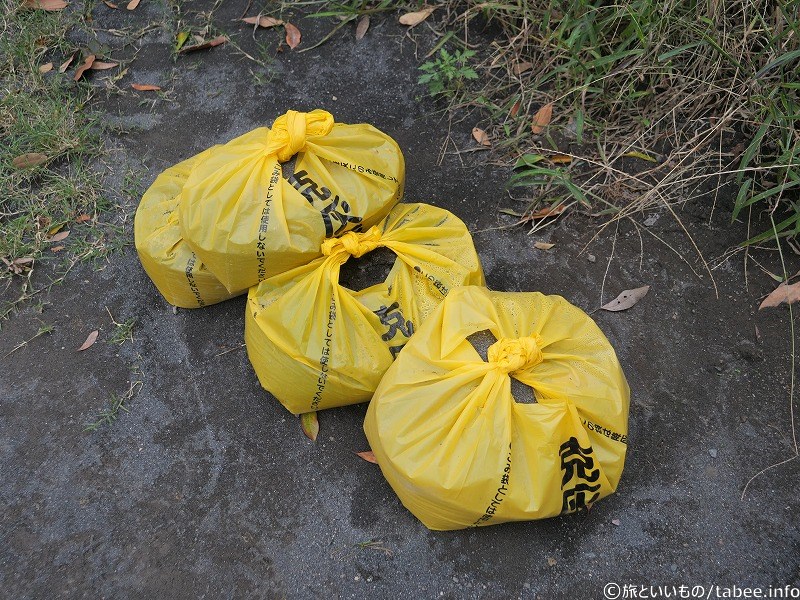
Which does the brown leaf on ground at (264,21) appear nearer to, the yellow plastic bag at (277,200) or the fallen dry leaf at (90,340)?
the yellow plastic bag at (277,200)

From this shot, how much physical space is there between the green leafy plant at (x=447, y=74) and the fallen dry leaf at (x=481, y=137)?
20cm

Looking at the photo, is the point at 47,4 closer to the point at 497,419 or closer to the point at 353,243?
the point at 353,243

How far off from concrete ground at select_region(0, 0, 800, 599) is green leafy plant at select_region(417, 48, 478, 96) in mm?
218

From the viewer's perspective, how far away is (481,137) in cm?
253

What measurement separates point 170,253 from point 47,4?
181 centimetres

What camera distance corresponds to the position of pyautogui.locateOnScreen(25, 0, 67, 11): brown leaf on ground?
3.03 metres

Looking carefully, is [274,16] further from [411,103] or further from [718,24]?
[718,24]

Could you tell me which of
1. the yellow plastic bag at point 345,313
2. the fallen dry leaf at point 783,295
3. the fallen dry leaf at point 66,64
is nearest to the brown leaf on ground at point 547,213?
the yellow plastic bag at point 345,313

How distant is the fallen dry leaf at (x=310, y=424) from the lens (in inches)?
79.8

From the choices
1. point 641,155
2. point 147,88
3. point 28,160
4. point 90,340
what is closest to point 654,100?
point 641,155

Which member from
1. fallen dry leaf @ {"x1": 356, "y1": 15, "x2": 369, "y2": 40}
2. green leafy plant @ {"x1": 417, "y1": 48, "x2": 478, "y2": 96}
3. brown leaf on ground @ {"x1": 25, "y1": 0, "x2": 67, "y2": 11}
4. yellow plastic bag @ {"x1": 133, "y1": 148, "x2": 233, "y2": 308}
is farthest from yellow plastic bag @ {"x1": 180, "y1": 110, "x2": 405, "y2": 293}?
brown leaf on ground @ {"x1": 25, "y1": 0, "x2": 67, "y2": 11}

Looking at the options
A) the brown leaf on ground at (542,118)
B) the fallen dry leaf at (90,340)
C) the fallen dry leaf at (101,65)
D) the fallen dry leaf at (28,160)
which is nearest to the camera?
the fallen dry leaf at (90,340)

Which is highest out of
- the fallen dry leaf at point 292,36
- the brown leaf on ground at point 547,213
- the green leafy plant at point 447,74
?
the fallen dry leaf at point 292,36

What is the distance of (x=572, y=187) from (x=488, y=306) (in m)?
0.73
